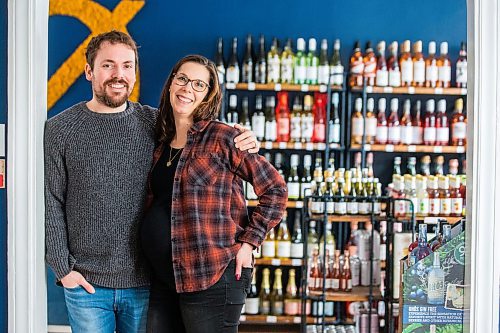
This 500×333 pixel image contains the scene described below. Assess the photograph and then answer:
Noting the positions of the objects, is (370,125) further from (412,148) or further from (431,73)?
(431,73)

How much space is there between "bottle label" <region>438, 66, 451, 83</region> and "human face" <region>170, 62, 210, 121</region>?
3.47 metres

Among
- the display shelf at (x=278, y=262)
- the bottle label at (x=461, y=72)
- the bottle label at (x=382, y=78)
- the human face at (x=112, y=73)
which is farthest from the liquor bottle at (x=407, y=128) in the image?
the human face at (x=112, y=73)

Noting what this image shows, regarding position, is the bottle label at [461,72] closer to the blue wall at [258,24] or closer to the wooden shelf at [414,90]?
the wooden shelf at [414,90]

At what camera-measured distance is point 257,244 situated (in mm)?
2459

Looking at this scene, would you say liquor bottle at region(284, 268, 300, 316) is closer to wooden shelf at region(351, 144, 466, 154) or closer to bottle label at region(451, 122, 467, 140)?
wooden shelf at region(351, 144, 466, 154)

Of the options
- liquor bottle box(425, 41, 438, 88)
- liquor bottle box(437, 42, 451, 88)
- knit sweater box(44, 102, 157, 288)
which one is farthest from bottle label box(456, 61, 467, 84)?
knit sweater box(44, 102, 157, 288)

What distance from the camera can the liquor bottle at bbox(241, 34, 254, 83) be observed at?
5488 mm

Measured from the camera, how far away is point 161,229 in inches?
93.4

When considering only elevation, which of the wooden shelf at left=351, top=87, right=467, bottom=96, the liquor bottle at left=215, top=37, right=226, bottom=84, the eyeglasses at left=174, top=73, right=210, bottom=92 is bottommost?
the eyeglasses at left=174, top=73, right=210, bottom=92

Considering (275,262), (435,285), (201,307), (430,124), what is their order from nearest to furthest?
1. (201,307)
2. (435,285)
3. (275,262)
4. (430,124)

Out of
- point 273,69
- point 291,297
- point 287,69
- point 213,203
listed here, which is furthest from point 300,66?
point 213,203

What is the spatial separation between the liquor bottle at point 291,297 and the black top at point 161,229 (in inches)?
126

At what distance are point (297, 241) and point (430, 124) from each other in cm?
134

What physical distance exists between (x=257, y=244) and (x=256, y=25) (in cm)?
359
